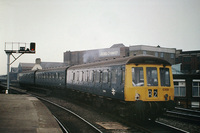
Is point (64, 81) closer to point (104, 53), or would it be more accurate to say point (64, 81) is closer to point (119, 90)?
point (119, 90)

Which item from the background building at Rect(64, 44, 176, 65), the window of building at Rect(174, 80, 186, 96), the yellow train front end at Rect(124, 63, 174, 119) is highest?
the background building at Rect(64, 44, 176, 65)

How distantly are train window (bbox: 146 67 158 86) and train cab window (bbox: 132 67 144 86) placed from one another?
1.00ft

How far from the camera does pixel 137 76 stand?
35.4 ft

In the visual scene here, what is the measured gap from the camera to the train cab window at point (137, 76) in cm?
1069

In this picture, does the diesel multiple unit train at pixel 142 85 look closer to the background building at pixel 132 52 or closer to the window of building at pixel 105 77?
the window of building at pixel 105 77

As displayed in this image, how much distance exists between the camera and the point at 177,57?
64.1m

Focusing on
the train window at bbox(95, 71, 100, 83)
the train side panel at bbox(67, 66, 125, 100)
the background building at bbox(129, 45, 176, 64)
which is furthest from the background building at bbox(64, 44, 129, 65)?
the train window at bbox(95, 71, 100, 83)

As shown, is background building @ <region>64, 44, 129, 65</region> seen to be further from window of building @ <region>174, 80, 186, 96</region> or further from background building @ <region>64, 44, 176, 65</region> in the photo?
window of building @ <region>174, 80, 186, 96</region>

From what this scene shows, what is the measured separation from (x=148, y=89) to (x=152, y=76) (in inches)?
28.1

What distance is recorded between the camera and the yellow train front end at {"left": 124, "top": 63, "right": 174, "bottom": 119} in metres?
10.5

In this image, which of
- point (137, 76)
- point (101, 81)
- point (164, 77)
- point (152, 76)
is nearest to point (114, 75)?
point (137, 76)

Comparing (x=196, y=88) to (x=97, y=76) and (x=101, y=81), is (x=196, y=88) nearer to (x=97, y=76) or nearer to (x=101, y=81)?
(x=97, y=76)

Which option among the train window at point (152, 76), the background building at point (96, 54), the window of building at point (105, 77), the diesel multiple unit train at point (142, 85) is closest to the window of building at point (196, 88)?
the background building at point (96, 54)

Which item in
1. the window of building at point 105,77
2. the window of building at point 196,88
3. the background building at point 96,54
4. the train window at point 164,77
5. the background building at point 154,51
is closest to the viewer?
the train window at point 164,77
